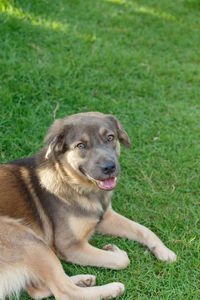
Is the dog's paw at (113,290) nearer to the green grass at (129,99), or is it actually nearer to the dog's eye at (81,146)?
the green grass at (129,99)

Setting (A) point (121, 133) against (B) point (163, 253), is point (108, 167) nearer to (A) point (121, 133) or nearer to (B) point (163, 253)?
(A) point (121, 133)

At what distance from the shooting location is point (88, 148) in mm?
3271

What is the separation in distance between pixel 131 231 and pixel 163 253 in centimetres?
41

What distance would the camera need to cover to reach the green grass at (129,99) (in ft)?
11.6

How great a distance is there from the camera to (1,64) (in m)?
5.35

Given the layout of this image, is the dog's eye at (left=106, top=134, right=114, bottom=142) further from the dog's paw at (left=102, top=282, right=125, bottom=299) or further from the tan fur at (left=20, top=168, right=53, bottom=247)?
the dog's paw at (left=102, top=282, right=125, bottom=299)

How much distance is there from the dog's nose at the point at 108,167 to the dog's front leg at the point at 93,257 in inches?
29.4

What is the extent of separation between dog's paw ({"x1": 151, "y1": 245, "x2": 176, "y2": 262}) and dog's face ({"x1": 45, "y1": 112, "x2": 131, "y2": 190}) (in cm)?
81

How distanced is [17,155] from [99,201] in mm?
1574

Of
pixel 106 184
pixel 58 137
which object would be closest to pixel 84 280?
pixel 106 184

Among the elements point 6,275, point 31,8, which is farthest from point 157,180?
point 31,8

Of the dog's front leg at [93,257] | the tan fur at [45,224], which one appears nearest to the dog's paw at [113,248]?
the dog's front leg at [93,257]

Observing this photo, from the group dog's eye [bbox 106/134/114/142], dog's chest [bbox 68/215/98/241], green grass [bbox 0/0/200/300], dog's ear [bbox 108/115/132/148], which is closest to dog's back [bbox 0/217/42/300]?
dog's chest [bbox 68/215/98/241]

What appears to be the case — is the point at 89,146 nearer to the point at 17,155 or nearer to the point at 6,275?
the point at 6,275
